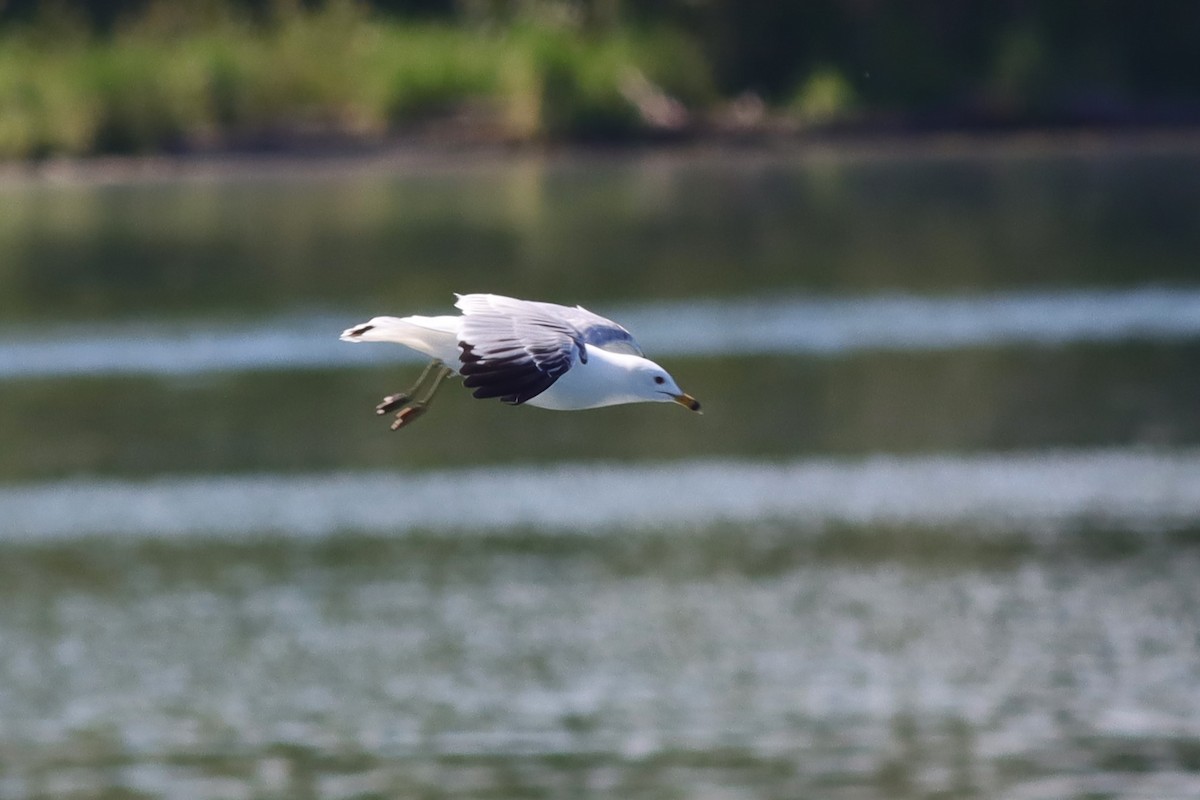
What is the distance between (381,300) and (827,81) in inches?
956

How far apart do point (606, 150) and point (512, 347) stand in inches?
2826

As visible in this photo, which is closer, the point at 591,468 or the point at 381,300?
the point at 591,468

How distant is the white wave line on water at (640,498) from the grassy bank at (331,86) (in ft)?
112

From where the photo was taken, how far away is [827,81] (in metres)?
76.6

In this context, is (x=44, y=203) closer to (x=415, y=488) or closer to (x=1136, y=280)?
(x=1136, y=280)

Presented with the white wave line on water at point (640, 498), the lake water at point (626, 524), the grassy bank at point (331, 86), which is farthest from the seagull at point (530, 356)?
the grassy bank at point (331, 86)

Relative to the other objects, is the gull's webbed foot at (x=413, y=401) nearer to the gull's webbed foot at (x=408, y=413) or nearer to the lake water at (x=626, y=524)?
the gull's webbed foot at (x=408, y=413)

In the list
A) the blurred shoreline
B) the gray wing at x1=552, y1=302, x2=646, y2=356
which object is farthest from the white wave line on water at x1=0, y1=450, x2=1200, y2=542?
the blurred shoreline

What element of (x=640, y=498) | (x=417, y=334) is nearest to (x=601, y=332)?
(x=417, y=334)

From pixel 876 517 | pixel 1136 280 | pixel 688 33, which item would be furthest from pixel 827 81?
pixel 876 517

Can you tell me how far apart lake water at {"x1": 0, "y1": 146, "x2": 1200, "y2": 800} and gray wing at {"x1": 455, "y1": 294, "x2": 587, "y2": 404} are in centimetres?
1909

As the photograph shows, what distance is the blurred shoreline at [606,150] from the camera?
77.1 m

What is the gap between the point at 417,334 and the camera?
8.15 m

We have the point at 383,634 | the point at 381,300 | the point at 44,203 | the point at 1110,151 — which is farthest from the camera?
the point at 44,203
